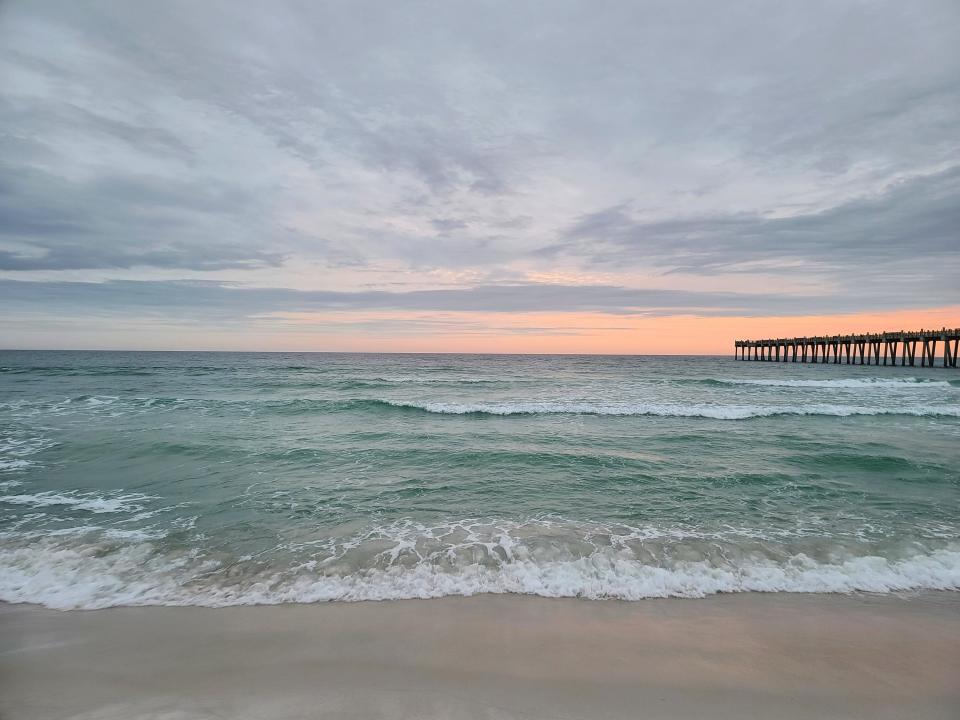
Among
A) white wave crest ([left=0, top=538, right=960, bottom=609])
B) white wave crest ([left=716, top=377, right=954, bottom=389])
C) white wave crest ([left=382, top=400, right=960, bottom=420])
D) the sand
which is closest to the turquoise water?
white wave crest ([left=0, top=538, right=960, bottom=609])

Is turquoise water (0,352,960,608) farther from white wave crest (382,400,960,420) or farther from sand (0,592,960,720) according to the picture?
white wave crest (382,400,960,420)

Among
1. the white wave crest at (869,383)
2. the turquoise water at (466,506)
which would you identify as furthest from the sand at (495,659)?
the white wave crest at (869,383)

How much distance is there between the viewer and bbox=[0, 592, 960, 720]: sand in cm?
343

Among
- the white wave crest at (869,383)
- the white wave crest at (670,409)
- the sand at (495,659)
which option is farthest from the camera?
the white wave crest at (869,383)

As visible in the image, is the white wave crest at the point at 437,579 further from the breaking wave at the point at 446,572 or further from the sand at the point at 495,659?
the sand at the point at 495,659

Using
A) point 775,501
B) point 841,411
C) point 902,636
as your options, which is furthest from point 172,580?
point 841,411

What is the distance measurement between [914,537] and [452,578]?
697 cm

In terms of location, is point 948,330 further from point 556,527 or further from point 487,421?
point 556,527

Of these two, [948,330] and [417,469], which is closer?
[417,469]

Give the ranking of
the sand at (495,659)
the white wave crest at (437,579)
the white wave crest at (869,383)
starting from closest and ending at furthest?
the sand at (495,659)
the white wave crest at (437,579)
the white wave crest at (869,383)

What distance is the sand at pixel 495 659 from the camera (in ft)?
11.2

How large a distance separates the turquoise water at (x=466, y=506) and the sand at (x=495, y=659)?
405 mm

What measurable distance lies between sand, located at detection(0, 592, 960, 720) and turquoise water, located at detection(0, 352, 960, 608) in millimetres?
405

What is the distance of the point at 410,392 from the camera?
2745 cm
